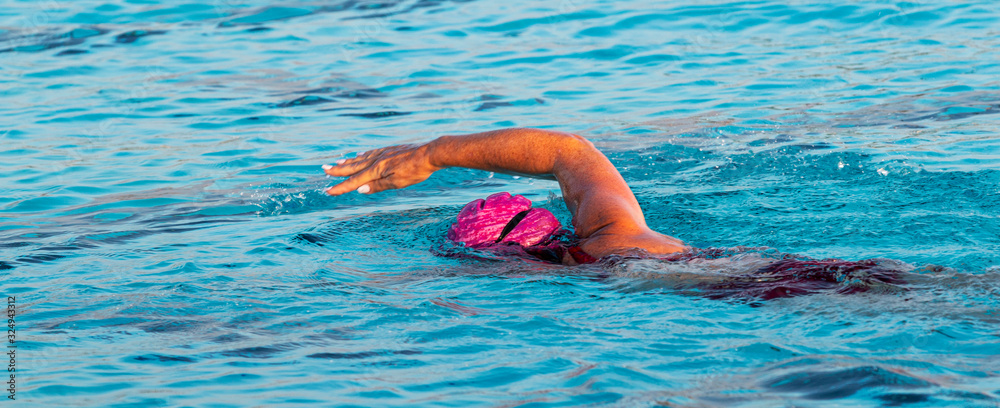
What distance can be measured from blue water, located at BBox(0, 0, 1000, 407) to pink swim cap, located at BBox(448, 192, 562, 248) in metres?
0.19

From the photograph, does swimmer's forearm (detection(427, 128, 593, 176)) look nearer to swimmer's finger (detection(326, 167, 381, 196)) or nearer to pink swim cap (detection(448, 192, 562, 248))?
pink swim cap (detection(448, 192, 562, 248))

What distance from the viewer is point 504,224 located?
488 centimetres

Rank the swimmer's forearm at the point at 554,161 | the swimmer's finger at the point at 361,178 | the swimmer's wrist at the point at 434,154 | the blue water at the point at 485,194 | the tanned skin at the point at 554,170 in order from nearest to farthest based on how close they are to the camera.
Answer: the blue water at the point at 485,194
the tanned skin at the point at 554,170
the swimmer's forearm at the point at 554,161
the swimmer's wrist at the point at 434,154
the swimmer's finger at the point at 361,178

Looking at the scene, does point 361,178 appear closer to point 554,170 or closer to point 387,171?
point 387,171

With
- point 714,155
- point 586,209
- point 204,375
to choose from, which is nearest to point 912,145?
point 714,155

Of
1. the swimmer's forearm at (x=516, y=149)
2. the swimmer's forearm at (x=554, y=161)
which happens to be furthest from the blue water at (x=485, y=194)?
the swimmer's forearm at (x=516, y=149)

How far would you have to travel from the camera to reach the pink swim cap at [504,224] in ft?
15.9

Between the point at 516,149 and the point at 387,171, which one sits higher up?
the point at 516,149

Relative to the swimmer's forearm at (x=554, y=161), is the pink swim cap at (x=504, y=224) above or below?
below

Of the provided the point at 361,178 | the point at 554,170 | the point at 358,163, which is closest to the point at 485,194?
the point at 358,163

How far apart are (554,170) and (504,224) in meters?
0.47

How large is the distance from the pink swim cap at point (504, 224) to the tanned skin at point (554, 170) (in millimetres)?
183

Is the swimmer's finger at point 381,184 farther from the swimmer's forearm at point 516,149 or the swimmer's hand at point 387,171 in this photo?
the swimmer's forearm at point 516,149

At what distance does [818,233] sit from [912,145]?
2666 millimetres
